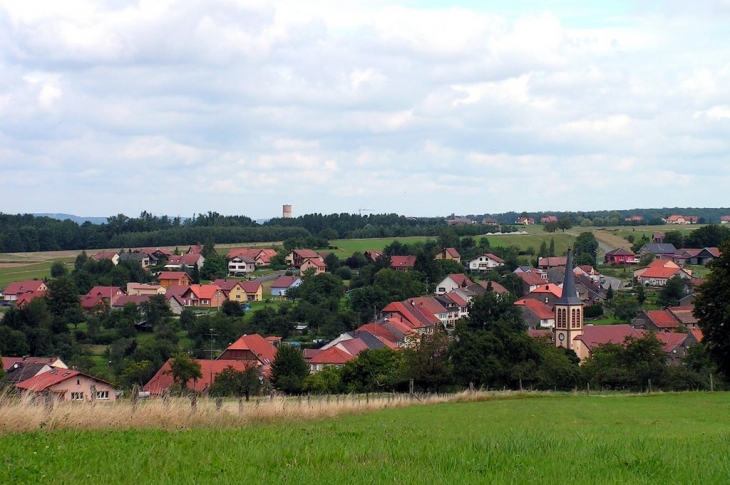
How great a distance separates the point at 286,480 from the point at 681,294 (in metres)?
81.2

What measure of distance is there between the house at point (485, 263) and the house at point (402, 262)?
28.0ft

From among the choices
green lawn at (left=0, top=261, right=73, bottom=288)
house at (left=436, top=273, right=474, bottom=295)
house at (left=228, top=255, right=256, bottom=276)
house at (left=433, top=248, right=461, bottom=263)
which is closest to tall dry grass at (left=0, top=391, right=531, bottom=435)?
house at (left=436, top=273, right=474, bottom=295)

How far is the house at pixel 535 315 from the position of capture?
79000 millimetres

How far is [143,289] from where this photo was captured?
310 ft

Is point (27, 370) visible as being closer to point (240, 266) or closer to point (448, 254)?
point (240, 266)

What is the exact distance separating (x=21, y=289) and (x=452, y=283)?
1859 inches

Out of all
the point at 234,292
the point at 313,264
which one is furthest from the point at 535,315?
the point at 313,264

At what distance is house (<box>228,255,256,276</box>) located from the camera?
11856cm

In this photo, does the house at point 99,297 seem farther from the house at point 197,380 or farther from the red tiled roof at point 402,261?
the house at point 197,380

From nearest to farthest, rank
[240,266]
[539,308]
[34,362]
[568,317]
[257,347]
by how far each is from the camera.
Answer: [34,362], [257,347], [568,317], [539,308], [240,266]

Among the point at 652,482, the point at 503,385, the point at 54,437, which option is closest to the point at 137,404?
the point at 54,437

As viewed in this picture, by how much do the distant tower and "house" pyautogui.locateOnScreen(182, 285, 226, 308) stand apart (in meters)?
39.9

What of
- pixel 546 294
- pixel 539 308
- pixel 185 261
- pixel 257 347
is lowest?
pixel 539 308

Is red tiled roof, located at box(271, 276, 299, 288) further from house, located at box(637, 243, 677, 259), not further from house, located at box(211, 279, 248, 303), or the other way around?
house, located at box(637, 243, 677, 259)
